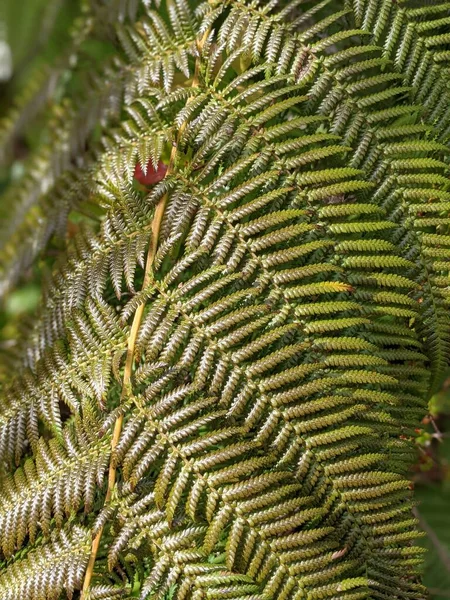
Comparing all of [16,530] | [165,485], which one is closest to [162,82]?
[165,485]

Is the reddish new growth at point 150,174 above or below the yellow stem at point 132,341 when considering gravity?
above

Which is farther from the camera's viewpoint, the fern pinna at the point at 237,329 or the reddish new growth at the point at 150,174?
the reddish new growth at the point at 150,174

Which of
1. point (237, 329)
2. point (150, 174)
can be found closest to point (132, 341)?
point (237, 329)

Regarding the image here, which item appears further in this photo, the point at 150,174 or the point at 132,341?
the point at 150,174

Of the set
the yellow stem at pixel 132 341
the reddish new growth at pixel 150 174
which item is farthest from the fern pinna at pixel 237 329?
the reddish new growth at pixel 150 174

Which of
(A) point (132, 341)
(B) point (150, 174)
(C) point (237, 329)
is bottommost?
(A) point (132, 341)

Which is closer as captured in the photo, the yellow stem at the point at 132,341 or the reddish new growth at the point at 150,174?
the yellow stem at the point at 132,341

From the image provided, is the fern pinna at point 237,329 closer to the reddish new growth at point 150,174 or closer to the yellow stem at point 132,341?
the yellow stem at point 132,341

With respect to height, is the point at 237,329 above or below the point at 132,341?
above

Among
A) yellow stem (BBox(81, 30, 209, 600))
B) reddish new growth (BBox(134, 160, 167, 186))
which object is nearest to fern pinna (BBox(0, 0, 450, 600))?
yellow stem (BBox(81, 30, 209, 600))

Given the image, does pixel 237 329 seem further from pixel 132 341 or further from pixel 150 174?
pixel 150 174
